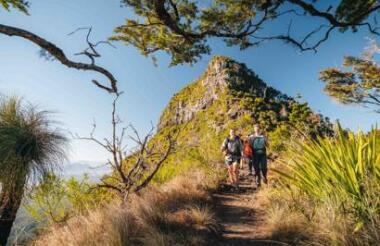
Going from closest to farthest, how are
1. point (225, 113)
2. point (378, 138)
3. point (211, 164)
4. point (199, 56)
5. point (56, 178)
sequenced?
point (378, 138)
point (56, 178)
point (199, 56)
point (211, 164)
point (225, 113)

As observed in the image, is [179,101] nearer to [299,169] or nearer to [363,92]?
[363,92]

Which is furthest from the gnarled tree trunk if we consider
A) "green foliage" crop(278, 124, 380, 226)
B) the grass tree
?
"green foliage" crop(278, 124, 380, 226)

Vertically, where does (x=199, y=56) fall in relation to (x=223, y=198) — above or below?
above

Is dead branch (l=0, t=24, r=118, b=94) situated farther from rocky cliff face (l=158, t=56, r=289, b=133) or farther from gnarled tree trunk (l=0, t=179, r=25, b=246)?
rocky cliff face (l=158, t=56, r=289, b=133)

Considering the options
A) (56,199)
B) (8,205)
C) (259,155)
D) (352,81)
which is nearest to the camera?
(8,205)

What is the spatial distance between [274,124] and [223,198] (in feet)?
140

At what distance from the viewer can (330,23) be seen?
26.4ft

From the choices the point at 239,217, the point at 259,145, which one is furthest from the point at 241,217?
the point at 259,145

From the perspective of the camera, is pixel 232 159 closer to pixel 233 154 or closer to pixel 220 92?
pixel 233 154

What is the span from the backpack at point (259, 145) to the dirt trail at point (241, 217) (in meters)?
1.19

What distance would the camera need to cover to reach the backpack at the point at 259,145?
8.78 meters

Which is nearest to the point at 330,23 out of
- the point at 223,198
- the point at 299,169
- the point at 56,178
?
the point at 299,169

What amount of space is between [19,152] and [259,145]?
6318 mm

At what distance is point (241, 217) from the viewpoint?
19.6ft
